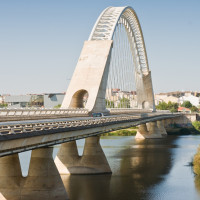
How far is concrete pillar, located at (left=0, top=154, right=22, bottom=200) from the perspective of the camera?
2812 centimetres

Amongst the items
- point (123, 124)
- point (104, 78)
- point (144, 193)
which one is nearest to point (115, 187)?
point (144, 193)

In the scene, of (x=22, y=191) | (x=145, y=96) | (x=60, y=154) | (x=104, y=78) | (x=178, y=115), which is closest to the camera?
(x=22, y=191)

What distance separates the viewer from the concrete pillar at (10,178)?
2812 cm

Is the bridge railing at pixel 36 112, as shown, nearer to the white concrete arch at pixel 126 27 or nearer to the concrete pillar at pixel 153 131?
the white concrete arch at pixel 126 27

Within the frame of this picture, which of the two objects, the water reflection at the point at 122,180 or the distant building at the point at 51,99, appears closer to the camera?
the water reflection at the point at 122,180

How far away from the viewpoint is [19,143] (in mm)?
22812

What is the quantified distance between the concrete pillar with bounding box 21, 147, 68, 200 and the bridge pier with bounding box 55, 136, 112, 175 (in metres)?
12.8

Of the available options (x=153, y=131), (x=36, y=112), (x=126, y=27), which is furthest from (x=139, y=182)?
(x=153, y=131)

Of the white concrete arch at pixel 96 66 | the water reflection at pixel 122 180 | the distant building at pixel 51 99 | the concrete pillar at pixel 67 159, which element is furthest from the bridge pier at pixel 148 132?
the concrete pillar at pixel 67 159

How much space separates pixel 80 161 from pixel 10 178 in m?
15.5

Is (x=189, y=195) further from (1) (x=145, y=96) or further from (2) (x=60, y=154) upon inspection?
(1) (x=145, y=96)

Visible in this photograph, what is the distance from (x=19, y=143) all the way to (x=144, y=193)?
15.5 m

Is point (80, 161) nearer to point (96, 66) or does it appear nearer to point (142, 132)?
point (96, 66)

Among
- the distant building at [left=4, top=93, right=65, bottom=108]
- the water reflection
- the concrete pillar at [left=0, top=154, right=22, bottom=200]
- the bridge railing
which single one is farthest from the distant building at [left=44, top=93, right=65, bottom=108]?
the concrete pillar at [left=0, top=154, right=22, bottom=200]
